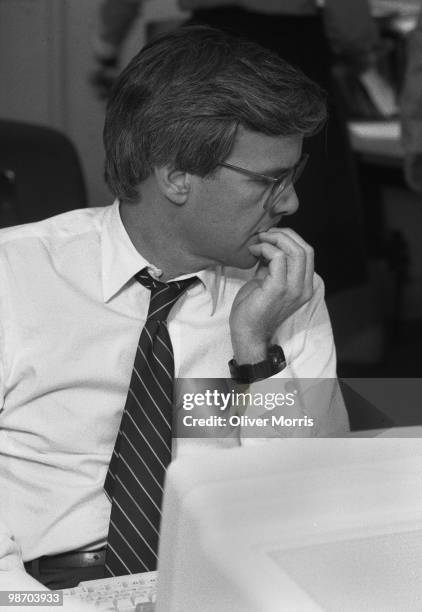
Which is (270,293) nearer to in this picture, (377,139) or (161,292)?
(161,292)

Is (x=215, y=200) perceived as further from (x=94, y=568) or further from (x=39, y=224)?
(x=94, y=568)

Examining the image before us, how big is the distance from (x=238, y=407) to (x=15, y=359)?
1.09ft

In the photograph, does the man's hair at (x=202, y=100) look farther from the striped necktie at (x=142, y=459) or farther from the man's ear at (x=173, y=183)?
the striped necktie at (x=142, y=459)

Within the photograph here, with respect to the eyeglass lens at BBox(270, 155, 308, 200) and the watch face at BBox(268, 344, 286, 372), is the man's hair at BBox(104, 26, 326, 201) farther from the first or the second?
the watch face at BBox(268, 344, 286, 372)

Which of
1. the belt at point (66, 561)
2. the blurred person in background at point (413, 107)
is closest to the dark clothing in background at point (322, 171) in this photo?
the blurred person in background at point (413, 107)

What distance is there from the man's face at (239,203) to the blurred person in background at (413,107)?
1.48 meters

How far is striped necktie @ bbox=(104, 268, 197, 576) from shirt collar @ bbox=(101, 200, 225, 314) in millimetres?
73

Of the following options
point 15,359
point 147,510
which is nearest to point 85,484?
point 147,510

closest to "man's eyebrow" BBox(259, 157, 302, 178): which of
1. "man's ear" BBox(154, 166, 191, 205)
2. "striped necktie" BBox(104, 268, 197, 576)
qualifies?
"man's ear" BBox(154, 166, 191, 205)

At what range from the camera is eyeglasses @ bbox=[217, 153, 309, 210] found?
1355mm

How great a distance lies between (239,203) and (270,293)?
0.14 metres

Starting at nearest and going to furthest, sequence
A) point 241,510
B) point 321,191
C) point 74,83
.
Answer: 1. point 241,510
2. point 321,191
3. point 74,83

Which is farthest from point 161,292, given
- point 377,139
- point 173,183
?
point 377,139

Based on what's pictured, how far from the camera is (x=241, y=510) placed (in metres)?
0.62
